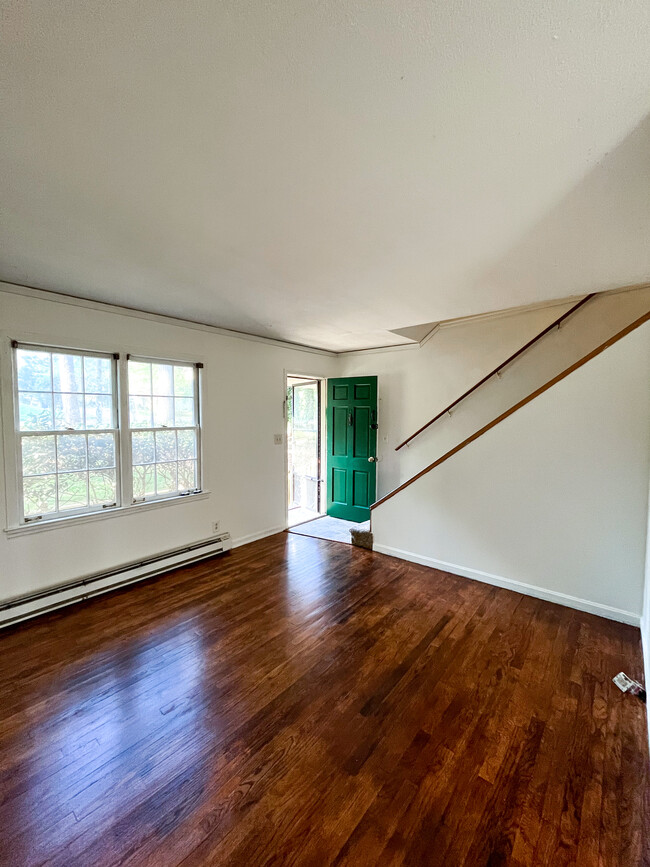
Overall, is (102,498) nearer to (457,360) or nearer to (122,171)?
(122,171)

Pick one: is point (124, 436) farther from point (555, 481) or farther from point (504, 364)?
point (504, 364)

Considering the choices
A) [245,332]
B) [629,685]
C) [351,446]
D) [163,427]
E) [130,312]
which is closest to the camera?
[629,685]

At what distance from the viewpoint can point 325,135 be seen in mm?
1160

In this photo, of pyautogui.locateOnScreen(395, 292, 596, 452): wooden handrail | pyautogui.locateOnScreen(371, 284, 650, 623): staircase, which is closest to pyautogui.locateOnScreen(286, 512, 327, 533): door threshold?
pyautogui.locateOnScreen(371, 284, 650, 623): staircase

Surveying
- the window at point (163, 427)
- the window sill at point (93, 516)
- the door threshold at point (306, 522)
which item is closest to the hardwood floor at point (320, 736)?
the window sill at point (93, 516)

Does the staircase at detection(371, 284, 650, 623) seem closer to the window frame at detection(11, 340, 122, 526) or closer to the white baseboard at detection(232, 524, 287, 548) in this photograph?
the white baseboard at detection(232, 524, 287, 548)

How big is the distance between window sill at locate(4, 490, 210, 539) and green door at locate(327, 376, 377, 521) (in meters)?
2.11

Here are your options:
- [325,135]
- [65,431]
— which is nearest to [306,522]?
[65,431]

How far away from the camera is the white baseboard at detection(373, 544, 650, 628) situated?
8.70 feet

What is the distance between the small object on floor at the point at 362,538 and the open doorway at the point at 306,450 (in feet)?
4.22

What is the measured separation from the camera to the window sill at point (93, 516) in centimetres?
267

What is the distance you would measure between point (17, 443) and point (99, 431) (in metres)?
0.55

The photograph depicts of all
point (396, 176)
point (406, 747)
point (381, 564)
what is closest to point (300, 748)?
point (406, 747)

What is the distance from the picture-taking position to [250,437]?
169 inches
